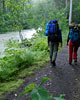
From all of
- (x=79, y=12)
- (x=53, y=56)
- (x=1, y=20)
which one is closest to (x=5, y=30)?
(x=1, y=20)

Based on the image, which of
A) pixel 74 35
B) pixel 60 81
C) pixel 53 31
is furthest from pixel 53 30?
pixel 60 81

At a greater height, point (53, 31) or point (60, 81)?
point (53, 31)

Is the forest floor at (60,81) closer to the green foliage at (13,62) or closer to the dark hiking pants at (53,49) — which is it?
the dark hiking pants at (53,49)

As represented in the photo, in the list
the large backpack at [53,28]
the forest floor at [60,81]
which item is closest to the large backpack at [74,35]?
the large backpack at [53,28]

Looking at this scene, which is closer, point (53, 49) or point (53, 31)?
point (53, 31)

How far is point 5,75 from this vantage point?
180 inches

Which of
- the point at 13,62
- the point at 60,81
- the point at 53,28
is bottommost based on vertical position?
the point at 60,81

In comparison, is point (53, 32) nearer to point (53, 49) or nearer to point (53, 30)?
point (53, 30)

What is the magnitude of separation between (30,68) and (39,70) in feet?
1.49

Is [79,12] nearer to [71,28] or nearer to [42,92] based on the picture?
[71,28]

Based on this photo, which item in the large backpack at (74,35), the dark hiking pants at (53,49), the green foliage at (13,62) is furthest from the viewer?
the dark hiking pants at (53,49)

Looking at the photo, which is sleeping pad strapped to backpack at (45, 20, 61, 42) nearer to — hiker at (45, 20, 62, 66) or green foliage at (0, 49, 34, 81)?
hiker at (45, 20, 62, 66)

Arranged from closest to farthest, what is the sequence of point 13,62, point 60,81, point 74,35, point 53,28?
point 60,81
point 53,28
point 74,35
point 13,62

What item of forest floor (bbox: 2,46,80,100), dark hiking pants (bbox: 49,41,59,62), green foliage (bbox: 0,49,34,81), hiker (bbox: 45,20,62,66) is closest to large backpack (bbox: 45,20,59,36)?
hiker (bbox: 45,20,62,66)
